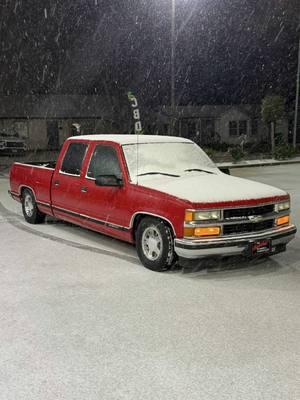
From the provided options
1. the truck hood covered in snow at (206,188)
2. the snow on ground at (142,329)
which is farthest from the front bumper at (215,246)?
the truck hood covered in snow at (206,188)

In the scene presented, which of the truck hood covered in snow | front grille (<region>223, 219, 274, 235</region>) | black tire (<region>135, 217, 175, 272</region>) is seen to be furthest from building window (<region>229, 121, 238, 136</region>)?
black tire (<region>135, 217, 175, 272</region>)

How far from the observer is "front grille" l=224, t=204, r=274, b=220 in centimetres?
610

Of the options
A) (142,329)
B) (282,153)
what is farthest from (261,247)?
(282,153)

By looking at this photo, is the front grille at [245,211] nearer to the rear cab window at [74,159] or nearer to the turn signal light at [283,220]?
the turn signal light at [283,220]

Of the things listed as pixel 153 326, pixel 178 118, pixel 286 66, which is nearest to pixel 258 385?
pixel 153 326

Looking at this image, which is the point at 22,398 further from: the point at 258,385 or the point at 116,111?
the point at 116,111

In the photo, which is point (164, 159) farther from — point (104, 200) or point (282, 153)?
point (282, 153)

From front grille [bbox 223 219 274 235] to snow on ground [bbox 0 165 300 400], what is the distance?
515mm

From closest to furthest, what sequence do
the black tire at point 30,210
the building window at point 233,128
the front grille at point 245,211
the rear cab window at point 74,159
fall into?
the front grille at point 245,211 < the rear cab window at point 74,159 < the black tire at point 30,210 < the building window at point 233,128

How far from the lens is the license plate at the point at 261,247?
20.1 ft

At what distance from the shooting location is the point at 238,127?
136 feet

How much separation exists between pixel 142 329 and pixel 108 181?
264 centimetres

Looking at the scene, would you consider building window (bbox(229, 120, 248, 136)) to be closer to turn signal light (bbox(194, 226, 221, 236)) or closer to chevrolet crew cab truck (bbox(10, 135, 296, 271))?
chevrolet crew cab truck (bbox(10, 135, 296, 271))

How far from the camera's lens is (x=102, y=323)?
474 centimetres
